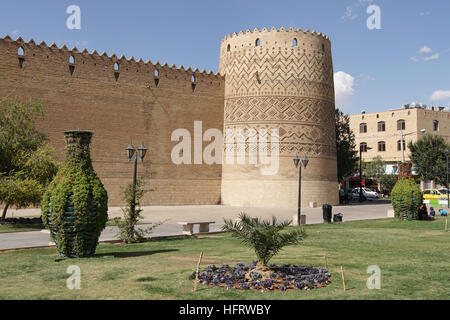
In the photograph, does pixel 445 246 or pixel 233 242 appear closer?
pixel 445 246

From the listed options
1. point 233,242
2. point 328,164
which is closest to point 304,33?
point 328,164

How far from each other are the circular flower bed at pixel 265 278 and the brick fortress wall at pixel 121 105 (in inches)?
515

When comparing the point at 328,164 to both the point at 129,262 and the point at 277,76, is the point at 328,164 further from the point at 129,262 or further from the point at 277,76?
the point at 129,262

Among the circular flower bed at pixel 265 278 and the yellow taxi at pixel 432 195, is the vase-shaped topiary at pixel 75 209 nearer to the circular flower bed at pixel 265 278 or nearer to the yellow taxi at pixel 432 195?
the circular flower bed at pixel 265 278

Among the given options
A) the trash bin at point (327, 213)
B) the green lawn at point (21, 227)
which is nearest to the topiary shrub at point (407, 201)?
the trash bin at point (327, 213)

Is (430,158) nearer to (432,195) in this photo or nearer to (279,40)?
(432,195)

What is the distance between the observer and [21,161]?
1591cm

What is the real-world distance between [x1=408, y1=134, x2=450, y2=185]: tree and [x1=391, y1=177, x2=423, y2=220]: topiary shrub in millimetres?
24028

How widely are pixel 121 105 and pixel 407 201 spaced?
1433cm

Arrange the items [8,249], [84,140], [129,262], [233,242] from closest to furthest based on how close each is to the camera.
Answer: [129,262] < [84,140] < [8,249] < [233,242]

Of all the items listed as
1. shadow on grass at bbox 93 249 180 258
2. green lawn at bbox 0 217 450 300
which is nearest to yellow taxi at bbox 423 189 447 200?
green lawn at bbox 0 217 450 300

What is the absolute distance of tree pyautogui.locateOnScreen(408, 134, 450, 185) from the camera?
131 feet

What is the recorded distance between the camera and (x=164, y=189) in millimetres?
24797

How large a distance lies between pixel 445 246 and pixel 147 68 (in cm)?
1811
